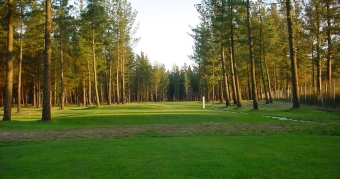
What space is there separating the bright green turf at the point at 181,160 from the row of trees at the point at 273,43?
61.6 ft

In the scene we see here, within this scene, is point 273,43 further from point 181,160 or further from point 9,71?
point 181,160

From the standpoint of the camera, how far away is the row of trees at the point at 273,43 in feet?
97.3

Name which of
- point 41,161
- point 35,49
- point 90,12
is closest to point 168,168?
point 41,161

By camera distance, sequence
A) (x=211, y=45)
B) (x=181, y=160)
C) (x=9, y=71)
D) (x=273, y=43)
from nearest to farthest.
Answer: (x=181, y=160) < (x=9, y=71) < (x=273, y=43) < (x=211, y=45)

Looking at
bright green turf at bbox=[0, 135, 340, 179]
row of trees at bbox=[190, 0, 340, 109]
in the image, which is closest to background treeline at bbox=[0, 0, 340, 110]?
row of trees at bbox=[190, 0, 340, 109]

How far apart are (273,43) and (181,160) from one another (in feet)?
164

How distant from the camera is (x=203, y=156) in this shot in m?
8.18

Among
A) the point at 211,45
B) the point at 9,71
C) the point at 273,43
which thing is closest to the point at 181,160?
the point at 9,71

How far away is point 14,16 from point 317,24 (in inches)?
1192

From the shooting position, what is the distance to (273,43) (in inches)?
2116

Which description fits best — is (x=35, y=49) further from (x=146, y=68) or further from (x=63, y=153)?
(x=146, y=68)

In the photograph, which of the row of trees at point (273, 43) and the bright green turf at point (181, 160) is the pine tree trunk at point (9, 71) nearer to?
the bright green turf at point (181, 160)

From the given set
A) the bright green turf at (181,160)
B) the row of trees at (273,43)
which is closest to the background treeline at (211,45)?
the row of trees at (273,43)

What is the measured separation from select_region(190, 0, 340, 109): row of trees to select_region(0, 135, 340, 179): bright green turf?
18.8 meters
